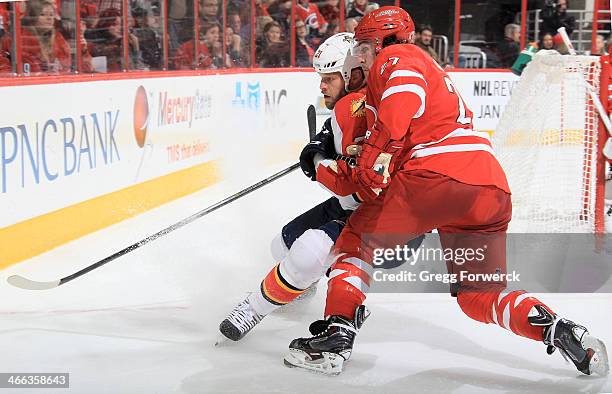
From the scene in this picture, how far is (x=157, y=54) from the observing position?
5.54 meters

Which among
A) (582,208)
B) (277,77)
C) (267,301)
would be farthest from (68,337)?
(277,77)

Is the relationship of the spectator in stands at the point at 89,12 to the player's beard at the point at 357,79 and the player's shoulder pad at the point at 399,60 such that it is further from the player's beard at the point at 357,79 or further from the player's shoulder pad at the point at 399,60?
the player's shoulder pad at the point at 399,60

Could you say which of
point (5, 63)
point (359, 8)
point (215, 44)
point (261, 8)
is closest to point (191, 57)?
point (215, 44)

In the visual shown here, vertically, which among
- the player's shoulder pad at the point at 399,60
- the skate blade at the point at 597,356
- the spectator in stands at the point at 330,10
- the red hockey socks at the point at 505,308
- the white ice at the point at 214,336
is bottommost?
the white ice at the point at 214,336

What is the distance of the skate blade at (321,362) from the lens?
2.37 meters

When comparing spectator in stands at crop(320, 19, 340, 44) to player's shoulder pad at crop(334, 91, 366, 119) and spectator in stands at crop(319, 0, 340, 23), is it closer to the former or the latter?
spectator in stands at crop(319, 0, 340, 23)

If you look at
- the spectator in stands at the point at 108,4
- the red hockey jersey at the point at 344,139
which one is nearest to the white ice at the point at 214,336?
the red hockey jersey at the point at 344,139

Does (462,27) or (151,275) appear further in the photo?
(462,27)

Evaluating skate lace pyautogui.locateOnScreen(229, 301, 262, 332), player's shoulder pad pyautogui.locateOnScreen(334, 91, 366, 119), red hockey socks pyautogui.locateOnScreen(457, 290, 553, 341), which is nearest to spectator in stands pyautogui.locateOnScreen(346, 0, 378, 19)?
player's shoulder pad pyautogui.locateOnScreen(334, 91, 366, 119)

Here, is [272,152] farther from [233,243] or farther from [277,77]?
[233,243]

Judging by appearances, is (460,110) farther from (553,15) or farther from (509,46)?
(553,15)

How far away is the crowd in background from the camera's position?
3.98 metres

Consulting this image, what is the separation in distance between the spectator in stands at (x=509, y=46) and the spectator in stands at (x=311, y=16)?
1.65 m

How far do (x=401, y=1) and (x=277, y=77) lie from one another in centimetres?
158
